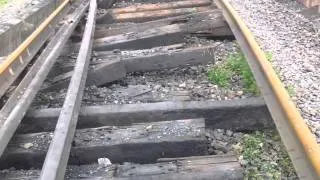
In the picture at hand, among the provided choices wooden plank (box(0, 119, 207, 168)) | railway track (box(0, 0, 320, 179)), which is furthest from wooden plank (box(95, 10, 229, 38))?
wooden plank (box(0, 119, 207, 168))

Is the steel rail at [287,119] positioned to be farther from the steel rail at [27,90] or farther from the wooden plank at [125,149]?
the steel rail at [27,90]

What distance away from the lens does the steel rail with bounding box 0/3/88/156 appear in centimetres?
311

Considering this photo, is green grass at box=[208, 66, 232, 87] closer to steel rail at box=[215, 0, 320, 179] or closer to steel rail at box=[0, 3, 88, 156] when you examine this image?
steel rail at box=[215, 0, 320, 179]

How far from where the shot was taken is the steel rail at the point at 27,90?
3108 mm

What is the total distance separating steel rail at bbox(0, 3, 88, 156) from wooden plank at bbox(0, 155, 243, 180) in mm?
326

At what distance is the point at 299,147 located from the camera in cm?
262

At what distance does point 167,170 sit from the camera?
2717 mm

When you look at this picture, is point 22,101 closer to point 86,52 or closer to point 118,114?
point 118,114

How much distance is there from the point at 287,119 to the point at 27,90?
192 cm

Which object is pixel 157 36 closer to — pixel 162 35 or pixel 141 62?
pixel 162 35

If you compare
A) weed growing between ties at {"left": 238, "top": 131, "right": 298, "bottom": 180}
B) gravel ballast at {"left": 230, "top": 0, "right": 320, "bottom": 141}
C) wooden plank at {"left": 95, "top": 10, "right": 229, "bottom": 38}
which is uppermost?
wooden plank at {"left": 95, "top": 10, "right": 229, "bottom": 38}

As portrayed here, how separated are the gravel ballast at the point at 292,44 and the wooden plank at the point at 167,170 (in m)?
0.83

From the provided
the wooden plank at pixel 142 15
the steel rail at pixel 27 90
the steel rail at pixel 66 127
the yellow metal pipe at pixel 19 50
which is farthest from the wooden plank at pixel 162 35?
the wooden plank at pixel 142 15

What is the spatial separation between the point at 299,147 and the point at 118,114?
127 cm
